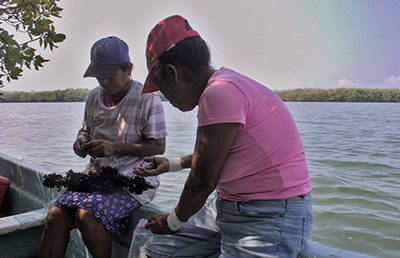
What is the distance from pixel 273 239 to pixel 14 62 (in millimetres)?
2052

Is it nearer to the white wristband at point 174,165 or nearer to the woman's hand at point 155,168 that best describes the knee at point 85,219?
the woman's hand at point 155,168

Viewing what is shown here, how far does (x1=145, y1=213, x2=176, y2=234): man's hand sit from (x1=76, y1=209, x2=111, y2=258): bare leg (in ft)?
1.58

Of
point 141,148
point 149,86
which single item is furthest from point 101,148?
point 149,86

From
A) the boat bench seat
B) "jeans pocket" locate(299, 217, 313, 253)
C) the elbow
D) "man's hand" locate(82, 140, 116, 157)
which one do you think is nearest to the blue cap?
"man's hand" locate(82, 140, 116, 157)

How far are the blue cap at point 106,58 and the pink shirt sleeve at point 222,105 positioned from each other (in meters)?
1.23

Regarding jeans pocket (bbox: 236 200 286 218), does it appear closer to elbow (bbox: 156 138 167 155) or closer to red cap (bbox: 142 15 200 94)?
red cap (bbox: 142 15 200 94)

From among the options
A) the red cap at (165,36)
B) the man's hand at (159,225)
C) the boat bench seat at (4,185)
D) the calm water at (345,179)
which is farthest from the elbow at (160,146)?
the calm water at (345,179)

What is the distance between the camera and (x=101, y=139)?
250 centimetres

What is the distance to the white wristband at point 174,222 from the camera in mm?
1597

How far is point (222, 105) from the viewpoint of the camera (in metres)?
1.30

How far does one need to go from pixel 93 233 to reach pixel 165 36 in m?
1.28

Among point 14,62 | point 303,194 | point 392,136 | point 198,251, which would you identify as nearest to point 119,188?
point 198,251

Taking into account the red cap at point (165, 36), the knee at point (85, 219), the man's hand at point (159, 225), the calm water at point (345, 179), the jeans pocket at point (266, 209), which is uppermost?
the red cap at point (165, 36)

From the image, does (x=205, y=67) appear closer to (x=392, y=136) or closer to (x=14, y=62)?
(x=14, y=62)
